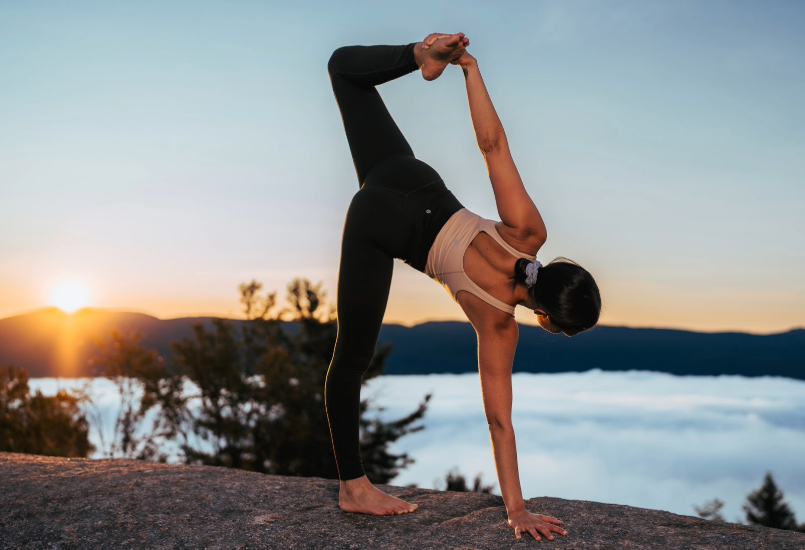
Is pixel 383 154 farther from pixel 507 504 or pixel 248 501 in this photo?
A: pixel 248 501

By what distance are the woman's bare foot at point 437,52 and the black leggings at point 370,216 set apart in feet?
0.30

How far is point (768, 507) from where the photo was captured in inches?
1230

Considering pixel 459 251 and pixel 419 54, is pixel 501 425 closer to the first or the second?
pixel 459 251

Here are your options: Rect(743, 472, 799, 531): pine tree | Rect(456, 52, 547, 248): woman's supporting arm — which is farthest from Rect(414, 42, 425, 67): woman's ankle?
Rect(743, 472, 799, 531): pine tree

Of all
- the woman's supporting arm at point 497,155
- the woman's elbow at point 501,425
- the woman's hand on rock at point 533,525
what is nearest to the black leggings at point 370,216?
the woman's supporting arm at point 497,155

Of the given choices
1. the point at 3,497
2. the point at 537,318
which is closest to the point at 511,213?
the point at 537,318

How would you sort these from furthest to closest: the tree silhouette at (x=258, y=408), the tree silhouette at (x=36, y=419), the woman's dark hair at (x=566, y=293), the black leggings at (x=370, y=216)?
the tree silhouette at (x=258, y=408) < the tree silhouette at (x=36, y=419) < the black leggings at (x=370, y=216) < the woman's dark hair at (x=566, y=293)

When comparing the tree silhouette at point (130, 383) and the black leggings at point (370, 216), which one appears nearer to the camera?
the black leggings at point (370, 216)

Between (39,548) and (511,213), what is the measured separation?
2512mm

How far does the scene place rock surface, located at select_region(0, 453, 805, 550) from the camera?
104 inches

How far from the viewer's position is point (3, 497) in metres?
3.27

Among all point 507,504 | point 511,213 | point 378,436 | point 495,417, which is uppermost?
point 511,213

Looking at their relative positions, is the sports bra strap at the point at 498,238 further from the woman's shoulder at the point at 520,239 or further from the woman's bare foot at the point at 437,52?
the woman's bare foot at the point at 437,52

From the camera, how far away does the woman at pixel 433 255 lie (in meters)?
2.47
